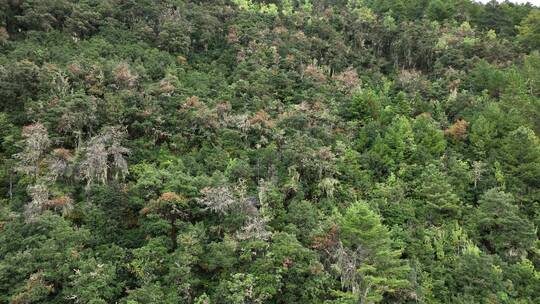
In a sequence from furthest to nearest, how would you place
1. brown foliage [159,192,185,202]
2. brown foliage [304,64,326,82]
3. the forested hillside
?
1. brown foliage [304,64,326,82]
2. brown foliage [159,192,185,202]
3. the forested hillside

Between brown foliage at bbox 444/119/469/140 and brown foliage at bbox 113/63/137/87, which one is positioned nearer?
brown foliage at bbox 113/63/137/87

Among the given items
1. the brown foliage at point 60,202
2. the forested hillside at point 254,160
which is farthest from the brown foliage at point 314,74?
the brown foliage at point 60,202

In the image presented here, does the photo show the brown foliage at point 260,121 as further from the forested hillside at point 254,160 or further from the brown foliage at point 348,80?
the brown foliage at point 348,80

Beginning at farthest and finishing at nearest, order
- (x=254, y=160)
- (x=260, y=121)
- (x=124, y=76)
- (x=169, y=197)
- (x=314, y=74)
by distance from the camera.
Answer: (x=314, y=74), (x=124, y=76), (x=260, y=121), (x=254, y=160), (x=169, y=197)

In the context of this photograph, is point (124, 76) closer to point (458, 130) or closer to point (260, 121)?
point (260, 121)

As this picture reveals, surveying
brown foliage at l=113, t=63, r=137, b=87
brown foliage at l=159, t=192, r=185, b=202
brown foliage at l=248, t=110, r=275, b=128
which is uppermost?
brown foliage at l=113, t=63, r=137, b=87

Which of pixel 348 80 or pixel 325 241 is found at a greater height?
pixel 348 80

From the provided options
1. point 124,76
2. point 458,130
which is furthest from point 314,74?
point 124,76

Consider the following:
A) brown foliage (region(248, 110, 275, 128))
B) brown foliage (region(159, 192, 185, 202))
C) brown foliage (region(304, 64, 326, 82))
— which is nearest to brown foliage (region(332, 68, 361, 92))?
brown foliage (region(304, 64, 326, 82))

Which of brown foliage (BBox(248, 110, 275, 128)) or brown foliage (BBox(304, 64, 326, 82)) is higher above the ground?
brown foliage (BBox(304, 64, 326, 82))

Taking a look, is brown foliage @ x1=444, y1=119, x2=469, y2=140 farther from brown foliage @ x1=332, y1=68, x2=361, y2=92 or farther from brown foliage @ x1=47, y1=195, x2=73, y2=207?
brown foliage @ x1=47, y1=195, x2=73, y2=207
